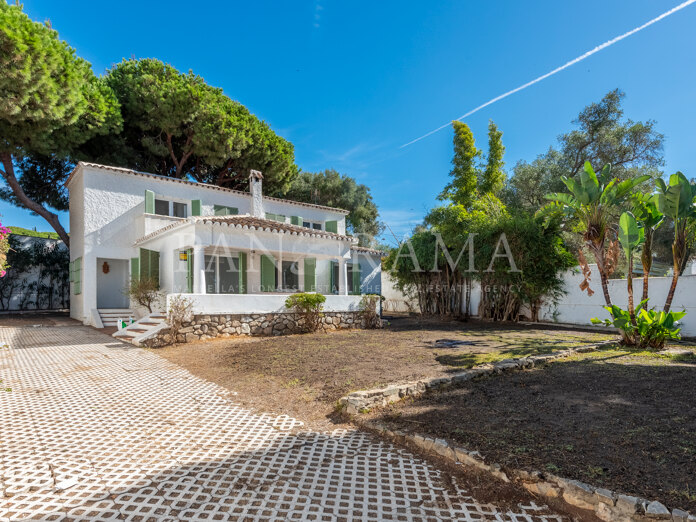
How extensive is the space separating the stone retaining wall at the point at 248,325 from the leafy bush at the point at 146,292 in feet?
10.4

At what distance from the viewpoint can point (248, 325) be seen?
421 inches

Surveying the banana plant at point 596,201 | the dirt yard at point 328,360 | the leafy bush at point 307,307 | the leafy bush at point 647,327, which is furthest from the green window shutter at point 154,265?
the leafy bush at point 647,327

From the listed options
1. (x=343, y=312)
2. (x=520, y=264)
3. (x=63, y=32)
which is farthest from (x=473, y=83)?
(x=63, y=32)

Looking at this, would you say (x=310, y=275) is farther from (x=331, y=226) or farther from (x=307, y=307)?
(x=307, y=307)

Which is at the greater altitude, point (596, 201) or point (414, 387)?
point (596, 201)

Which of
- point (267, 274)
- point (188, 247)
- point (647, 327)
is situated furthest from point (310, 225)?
point (647, 327)

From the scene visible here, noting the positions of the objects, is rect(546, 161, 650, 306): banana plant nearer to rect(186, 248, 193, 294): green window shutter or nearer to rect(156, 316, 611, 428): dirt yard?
rect(156, 316, 611, 428): dirt yard

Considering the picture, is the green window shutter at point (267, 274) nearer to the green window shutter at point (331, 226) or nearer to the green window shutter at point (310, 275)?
the green window shutter at point (310, 275)

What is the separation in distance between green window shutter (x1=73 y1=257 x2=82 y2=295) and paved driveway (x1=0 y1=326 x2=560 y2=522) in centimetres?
1078

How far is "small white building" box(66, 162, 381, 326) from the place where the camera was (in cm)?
1089

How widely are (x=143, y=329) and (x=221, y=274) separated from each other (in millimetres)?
3697

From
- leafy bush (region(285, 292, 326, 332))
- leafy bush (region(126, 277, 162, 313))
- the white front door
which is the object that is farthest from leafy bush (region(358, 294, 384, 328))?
the white front door

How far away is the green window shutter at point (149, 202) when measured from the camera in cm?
1362

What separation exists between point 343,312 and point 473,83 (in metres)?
9.63
